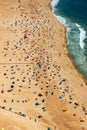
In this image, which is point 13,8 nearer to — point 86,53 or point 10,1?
point 10,1

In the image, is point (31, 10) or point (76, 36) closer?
point (76, 36)

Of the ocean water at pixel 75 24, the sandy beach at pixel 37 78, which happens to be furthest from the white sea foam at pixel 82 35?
the sandy beach at pixel 37 78

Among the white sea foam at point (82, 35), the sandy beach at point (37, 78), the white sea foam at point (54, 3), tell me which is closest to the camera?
the sandy beach at point (37, 78)

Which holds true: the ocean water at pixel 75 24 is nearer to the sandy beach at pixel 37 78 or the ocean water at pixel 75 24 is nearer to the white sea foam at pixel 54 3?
the white sea foam at pixel 54 3

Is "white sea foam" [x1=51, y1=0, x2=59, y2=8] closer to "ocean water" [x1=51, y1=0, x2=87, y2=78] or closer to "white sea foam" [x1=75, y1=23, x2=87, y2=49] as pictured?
"ocean water" [x1=51, y1=0, x2=87, y2=78]

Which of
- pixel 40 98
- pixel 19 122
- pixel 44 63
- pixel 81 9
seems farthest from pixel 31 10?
pixel 19 122

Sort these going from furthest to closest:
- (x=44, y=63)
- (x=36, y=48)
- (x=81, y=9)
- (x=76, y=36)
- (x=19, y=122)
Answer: (x=81, y=9), (x=76, y=36), (x=36, y=48), (x=44, y=63), (x=19, y=122)
